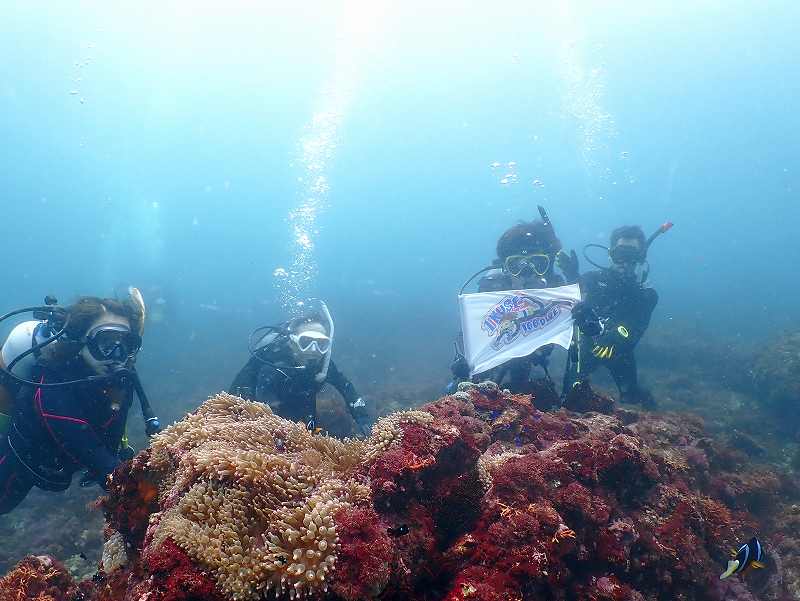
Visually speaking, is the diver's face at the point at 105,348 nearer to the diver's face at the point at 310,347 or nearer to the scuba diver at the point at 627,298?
the diver's face at the point at 310,347

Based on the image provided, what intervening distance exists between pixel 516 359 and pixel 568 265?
10.6 ft

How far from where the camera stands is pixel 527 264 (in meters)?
8.64

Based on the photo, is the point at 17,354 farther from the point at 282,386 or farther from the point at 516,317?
the point at 516,317

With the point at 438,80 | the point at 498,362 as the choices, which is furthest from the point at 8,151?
the point at 498,362

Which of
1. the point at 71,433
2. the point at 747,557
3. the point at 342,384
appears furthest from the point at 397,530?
the point at 342,384

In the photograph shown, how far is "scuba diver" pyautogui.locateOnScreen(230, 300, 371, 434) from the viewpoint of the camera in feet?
25.5

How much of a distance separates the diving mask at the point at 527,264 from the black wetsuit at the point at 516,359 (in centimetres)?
11

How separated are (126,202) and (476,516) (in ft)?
728

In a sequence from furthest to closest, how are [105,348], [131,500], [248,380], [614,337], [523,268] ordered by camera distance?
[614,337], [523,268], [248,380], [105,348], [131,500]

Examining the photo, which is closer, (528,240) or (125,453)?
(125,453)

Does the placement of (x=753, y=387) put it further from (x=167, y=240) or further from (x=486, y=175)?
(x=167, y=240)

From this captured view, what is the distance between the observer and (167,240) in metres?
186

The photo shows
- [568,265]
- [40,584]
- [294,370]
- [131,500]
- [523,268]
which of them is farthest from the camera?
[568,265]

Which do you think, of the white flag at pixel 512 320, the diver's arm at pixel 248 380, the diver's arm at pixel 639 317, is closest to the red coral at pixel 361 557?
the white flag at pixel 512 320
